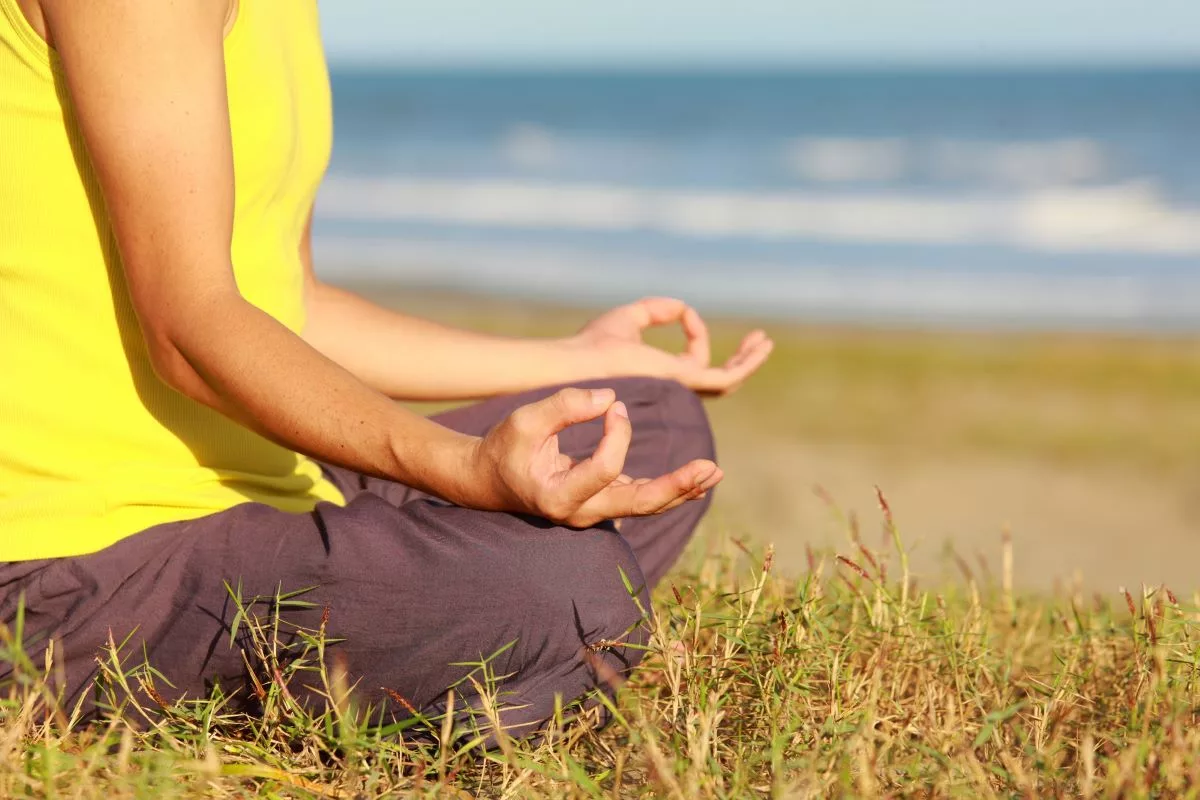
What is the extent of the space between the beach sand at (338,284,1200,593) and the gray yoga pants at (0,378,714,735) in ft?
7.34

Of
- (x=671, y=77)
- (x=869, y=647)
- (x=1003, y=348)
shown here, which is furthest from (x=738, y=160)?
(x=671, y=77)

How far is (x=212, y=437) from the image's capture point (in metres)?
1.85

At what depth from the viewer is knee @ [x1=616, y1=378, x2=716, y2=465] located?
2.33m

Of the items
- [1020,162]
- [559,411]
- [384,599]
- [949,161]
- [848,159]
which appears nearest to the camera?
[559,411]

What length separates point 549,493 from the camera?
5.13 ft

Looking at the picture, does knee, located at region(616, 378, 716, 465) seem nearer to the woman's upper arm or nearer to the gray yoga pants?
the gray yoga pants

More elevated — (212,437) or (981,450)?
(212,437)

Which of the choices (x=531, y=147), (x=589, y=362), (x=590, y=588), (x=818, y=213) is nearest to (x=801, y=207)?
(x=818, y=213)

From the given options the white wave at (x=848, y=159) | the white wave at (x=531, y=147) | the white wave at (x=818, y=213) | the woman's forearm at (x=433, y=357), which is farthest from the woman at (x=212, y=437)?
the white wave at (x=531, y=147)

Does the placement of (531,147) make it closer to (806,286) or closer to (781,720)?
(806,286)

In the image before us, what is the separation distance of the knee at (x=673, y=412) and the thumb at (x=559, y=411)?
768 millimetres

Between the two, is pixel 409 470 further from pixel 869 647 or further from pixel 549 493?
pixel 869 647

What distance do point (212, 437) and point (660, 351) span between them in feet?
3.36

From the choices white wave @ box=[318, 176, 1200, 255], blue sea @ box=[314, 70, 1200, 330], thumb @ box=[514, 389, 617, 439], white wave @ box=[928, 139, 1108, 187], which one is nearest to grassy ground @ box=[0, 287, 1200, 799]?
thumb @ box=[514, 389, 617, 439]
